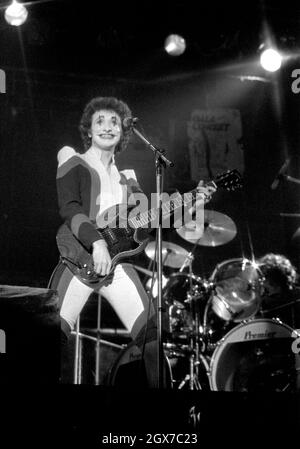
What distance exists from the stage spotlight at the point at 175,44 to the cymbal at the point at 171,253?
206cm

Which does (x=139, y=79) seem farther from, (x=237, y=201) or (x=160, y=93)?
(x=237, y=201)

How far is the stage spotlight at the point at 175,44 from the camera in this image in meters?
5.92

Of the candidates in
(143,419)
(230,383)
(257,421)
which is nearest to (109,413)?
(143,419)

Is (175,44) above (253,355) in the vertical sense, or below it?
above

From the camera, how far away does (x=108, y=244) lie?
4086mm

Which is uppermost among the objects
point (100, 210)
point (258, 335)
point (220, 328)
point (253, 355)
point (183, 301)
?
point (100, 210)

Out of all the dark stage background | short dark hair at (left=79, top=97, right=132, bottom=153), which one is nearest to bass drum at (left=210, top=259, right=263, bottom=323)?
the dark stage background

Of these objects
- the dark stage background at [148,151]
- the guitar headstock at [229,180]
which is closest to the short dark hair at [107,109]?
the dark stage background at [148,151]

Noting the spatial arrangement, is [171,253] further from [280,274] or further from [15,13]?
[15,13]

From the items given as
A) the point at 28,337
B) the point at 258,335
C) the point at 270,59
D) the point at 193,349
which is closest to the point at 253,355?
the point at 258,335

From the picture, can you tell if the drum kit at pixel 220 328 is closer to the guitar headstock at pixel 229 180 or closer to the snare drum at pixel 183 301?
the snare drum at pixel 183 301

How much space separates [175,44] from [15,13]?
1.57m

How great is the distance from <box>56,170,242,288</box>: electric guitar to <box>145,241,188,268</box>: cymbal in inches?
33.2

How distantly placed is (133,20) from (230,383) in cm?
364
